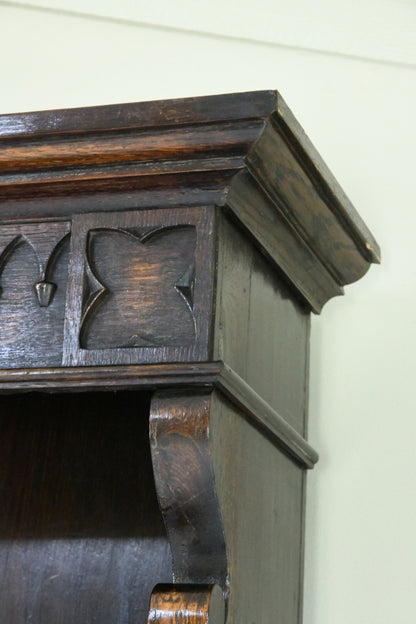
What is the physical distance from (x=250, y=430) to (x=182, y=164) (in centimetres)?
32

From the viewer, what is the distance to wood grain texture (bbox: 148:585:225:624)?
1.02 meters

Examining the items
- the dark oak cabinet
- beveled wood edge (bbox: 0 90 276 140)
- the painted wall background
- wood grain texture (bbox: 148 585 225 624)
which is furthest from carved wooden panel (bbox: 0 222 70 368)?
the painted wall background

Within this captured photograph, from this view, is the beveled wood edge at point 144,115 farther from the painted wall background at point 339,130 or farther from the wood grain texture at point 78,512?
the painted wall background at point 339,130

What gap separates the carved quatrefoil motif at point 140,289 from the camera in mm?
1087

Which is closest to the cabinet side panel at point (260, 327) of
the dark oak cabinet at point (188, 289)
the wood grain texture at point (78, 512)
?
the dark oak cabinet at point (188, 289)

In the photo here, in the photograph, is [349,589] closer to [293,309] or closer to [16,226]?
[293,309]

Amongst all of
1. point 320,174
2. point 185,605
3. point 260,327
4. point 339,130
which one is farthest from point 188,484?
point 339,130

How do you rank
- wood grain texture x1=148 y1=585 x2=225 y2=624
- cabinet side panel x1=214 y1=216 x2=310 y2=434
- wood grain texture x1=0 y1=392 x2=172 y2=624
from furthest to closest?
wood grain texture x1=0 y1=392 x2=172 y2=624 < cabinet side panel x1=214 y1=216 x2=310 y2=434 < wood grain texture x1=148 y1=585 x2=225 y2=624

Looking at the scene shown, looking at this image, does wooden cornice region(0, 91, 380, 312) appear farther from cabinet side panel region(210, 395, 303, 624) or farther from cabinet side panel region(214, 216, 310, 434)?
cabinet side panel region(210, 395, 303, 624)

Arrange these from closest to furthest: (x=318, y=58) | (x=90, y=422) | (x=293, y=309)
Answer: (x=293, y=309) → (x=90, y=422) → (x=318, y=58)

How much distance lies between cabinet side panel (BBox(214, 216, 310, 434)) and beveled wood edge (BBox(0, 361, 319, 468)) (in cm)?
3

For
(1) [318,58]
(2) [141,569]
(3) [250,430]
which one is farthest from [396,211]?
(2) [141,569]

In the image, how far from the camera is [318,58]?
171 centimetres

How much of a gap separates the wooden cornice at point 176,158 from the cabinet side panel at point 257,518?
0.77 feet
